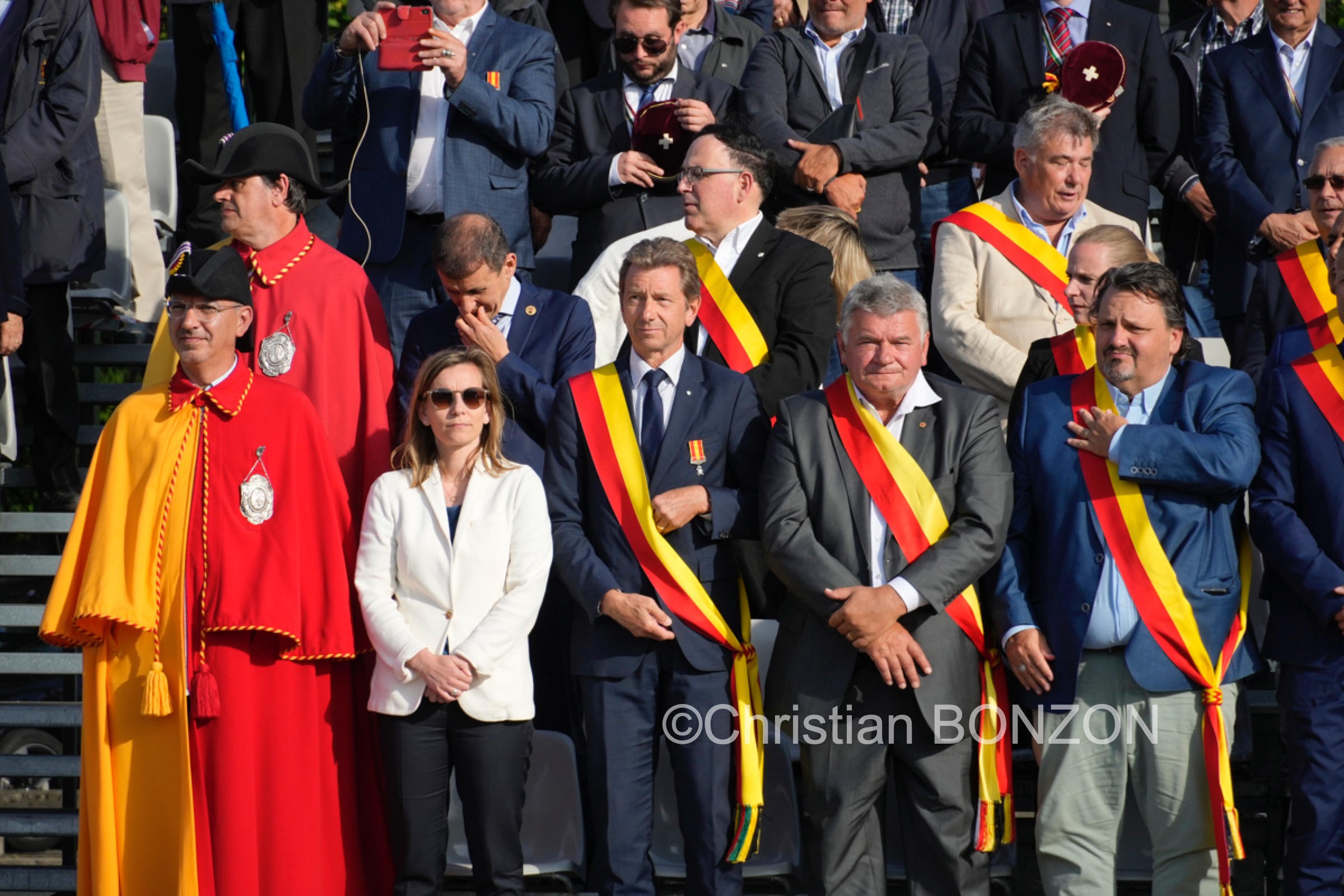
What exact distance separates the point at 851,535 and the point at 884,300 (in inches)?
27.9

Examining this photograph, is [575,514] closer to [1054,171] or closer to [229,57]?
[1054,171]

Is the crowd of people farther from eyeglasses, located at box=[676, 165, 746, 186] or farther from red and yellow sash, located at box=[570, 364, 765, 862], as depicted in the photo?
eyeglasses, located at box=[676, 165, 746, 186]

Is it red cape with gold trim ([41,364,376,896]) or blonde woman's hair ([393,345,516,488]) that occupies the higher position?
blonde woman's hair ([393,345,516,488])

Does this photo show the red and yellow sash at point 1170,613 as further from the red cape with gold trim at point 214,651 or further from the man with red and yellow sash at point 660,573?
the red cape with gold trim at point 214,651

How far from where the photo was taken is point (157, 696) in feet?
15.6

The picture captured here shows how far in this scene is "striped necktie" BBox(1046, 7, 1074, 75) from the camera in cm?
706

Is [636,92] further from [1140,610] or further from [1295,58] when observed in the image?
[1140,610]

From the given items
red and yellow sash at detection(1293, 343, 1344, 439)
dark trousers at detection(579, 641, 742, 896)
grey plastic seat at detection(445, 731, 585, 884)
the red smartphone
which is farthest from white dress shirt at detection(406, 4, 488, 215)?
red and yellow sash at detection(1293, 343, 1344, 439)

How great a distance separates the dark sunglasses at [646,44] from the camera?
22.9 ft

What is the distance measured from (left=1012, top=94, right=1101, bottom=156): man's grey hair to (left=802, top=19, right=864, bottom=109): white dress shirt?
115 centimetres

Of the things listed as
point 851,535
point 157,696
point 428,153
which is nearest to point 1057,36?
point 428,153

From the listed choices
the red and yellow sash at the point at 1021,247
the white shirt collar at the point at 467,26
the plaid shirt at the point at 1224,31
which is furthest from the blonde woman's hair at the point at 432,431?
the plaid shirt at the point at 1224,31

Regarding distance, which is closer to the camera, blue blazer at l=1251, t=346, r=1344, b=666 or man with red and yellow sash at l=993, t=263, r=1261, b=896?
man with red and yellow sash at l=993, t=263, r=1261, b=896

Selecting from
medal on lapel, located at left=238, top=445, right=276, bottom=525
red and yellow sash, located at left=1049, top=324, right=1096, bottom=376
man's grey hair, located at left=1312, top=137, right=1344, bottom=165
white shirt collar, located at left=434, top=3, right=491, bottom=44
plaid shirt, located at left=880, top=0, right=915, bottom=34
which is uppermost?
plaid shirt, located at left=880, top=0, right=915, bottom=34
